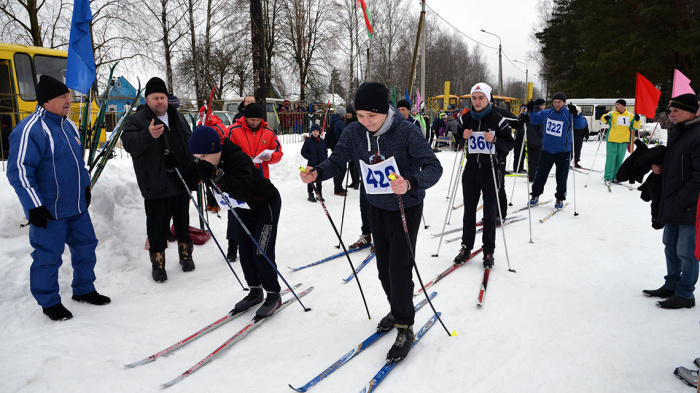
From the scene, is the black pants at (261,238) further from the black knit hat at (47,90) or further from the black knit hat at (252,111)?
the black knit hat at (47,90)

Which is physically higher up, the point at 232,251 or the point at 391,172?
the point at 391,172

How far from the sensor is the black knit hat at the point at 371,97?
2744 millimetres

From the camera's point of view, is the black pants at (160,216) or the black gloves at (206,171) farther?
the black pants at (160,216)

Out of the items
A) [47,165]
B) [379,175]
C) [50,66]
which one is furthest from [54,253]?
[50,66]

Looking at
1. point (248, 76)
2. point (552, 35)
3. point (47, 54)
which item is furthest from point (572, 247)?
point (552, 35)

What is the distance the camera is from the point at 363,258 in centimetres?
545

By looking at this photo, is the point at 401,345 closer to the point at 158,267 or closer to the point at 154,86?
the point at 158,267

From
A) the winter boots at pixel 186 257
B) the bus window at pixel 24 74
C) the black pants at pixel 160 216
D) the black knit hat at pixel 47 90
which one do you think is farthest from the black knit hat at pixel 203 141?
the bus window at pixel 24 74

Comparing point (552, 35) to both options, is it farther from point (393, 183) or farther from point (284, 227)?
point (393, 183)

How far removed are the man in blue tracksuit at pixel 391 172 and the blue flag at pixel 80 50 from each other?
305 centimetres

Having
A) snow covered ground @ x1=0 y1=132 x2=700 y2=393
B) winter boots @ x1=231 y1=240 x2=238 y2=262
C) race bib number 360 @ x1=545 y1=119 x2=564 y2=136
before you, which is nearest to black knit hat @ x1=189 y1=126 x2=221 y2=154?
snow covered ground @ x1=0 y1=132 x2=700 y2=393

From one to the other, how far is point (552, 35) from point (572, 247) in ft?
136

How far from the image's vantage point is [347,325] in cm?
362

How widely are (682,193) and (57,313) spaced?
5.60 m
